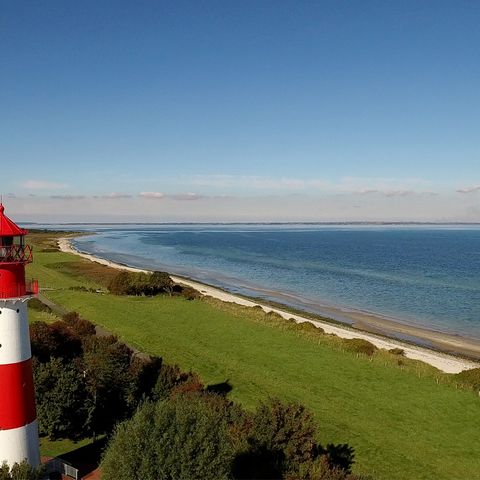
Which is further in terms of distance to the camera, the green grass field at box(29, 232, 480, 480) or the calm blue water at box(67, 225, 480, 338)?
the calm blue water at box(67, 225, 480, 338)

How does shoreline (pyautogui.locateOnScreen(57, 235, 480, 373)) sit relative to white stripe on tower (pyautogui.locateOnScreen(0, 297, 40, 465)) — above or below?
below

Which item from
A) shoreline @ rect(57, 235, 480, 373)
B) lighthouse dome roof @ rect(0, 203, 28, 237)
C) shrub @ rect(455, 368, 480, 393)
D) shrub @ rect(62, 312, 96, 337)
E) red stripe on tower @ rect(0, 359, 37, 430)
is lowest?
shoreline @ rect(57, 235, 480, 373)

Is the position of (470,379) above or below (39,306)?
below

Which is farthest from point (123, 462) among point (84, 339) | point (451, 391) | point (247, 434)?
point (451, 391)

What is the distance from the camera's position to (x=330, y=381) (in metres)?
36.2

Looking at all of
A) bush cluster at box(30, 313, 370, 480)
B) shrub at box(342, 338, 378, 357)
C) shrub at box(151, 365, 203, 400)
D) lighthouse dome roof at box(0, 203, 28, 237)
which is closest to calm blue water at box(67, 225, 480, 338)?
shrub at box(342, 338, 378, 357)

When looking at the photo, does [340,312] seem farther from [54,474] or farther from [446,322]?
[54,474]

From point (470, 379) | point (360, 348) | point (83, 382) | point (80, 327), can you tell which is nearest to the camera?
point (83, 382)

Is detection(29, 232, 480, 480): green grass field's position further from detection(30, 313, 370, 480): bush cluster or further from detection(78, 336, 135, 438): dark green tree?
detection(78, 336, 135, 438): dark green tree

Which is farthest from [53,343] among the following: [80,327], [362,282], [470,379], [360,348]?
[362,282]

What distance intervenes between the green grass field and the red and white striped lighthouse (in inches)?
632

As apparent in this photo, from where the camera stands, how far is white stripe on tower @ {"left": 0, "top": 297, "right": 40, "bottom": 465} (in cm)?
1647

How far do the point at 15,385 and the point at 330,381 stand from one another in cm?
2529

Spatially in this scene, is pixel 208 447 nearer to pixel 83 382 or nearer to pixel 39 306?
pixel 83 382
